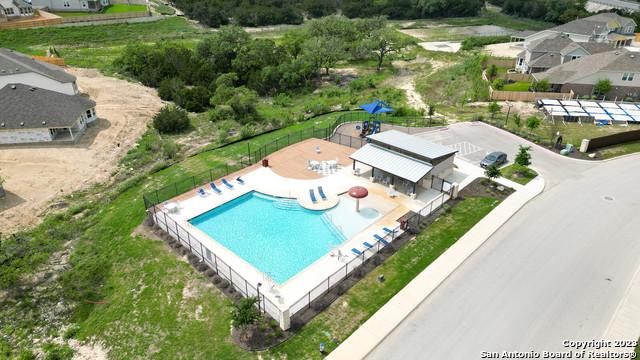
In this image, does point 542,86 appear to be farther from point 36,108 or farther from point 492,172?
point 36,108

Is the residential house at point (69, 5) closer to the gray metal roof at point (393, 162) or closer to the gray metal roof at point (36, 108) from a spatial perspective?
the gray metal roof at point (36, 108)

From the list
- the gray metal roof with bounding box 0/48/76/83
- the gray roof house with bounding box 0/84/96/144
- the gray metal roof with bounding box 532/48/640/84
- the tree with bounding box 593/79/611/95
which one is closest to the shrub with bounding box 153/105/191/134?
the gray roof house with bounding box 0/84/96/144

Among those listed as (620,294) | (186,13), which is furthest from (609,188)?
(186,13)

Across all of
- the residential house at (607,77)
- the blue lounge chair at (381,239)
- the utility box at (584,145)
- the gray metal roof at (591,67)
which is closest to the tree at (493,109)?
the utility box at (584,145)

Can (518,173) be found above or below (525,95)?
below

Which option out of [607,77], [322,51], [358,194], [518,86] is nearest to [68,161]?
[358,194]

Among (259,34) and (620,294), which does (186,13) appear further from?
(620,294)

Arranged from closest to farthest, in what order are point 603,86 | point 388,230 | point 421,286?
point 421,286, point 388,230, point 603,86
